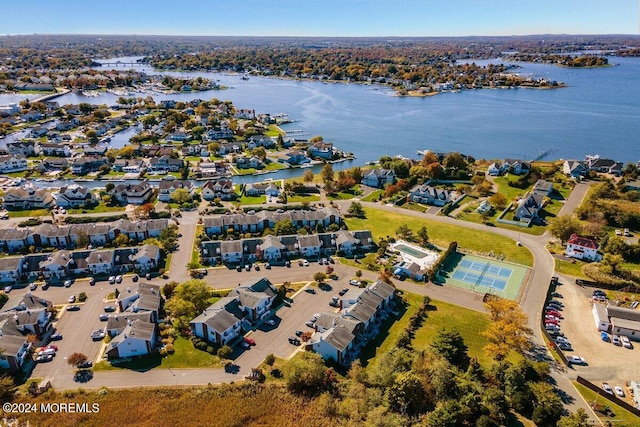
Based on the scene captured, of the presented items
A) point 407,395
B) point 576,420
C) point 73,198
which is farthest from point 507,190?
point 73,198

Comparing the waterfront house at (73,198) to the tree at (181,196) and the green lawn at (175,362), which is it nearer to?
the tree at (181,196)

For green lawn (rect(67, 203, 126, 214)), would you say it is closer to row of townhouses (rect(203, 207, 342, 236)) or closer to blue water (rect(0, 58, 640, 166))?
row of townhouses (rect(203, 207, 342, 236))

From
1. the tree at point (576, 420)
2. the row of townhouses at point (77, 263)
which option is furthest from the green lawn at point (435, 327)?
the row of townhouses at point (77, 263)

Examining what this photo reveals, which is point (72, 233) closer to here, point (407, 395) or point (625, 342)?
point (407, 395)

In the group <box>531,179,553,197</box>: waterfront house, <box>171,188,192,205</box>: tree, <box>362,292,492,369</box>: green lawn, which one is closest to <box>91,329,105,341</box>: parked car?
<box>362,292,492,369</box>: green lawn

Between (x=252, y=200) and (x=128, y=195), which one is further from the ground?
(x=128, y=195)

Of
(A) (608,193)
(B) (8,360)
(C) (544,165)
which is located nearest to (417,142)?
(C) (544,165)
